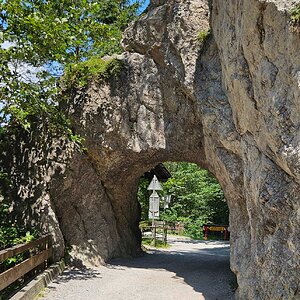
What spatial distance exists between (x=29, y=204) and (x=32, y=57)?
440 cm

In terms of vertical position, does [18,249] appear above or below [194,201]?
below

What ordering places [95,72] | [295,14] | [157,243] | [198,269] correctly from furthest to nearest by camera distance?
[157,243] → [198,269] → [95,72] → [295,14]

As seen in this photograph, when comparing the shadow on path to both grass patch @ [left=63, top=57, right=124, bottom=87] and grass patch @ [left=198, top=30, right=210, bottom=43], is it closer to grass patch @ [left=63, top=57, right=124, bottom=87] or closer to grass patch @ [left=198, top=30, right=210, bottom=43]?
grass patch @ [left=63, top=57, right=124, bottom=87]

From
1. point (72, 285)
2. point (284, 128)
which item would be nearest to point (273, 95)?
point (284, 128)

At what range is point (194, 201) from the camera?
32375mm

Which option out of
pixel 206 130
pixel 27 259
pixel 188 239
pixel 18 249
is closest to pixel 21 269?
pixel 18 249

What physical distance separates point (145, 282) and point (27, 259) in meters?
2.93

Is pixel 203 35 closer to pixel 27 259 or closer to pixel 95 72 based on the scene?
pixel 95 72

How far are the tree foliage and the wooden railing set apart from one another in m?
19.8

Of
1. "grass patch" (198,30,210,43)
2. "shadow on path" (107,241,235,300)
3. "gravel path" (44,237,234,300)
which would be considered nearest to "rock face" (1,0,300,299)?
"grass patch" (198,30,210,43)

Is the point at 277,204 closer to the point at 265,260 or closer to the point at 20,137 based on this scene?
the point at 265,260

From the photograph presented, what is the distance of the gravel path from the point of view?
8062mm

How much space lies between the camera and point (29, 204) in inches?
424

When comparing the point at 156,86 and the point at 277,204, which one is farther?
the point at 156,86
